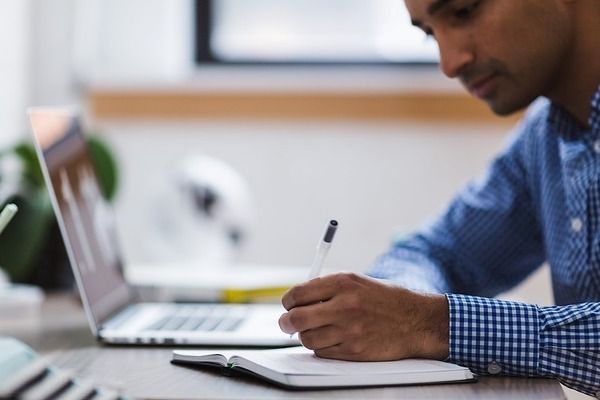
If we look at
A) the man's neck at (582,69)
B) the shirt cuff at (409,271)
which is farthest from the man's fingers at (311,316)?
the man's neck at (582,69)

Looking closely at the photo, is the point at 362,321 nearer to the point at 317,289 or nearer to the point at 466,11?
the point at 317,289

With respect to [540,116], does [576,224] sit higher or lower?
lower

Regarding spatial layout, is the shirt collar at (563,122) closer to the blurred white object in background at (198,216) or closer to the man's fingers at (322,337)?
the man's fingers at (322,337)

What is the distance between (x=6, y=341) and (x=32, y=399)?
259 millimetres

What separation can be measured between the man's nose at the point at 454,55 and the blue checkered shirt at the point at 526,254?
186mm

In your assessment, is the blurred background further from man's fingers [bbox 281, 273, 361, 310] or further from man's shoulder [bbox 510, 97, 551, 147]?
man's fingers [bbox 281, 273, 361, 310]

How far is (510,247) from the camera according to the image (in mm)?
1657

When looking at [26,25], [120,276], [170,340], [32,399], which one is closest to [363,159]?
[26,25]

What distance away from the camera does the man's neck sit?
1.43 meters

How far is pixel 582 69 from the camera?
4.79 feet

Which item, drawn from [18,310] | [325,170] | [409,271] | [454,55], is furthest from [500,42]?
Answer: [325,170]

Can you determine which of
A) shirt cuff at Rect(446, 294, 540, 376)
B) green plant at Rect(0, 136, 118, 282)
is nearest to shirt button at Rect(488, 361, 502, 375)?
shirt cuff at Rect(446, 294, 540, 376)

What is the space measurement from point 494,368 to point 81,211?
0.63m

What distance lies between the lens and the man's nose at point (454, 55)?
1.38 meters
